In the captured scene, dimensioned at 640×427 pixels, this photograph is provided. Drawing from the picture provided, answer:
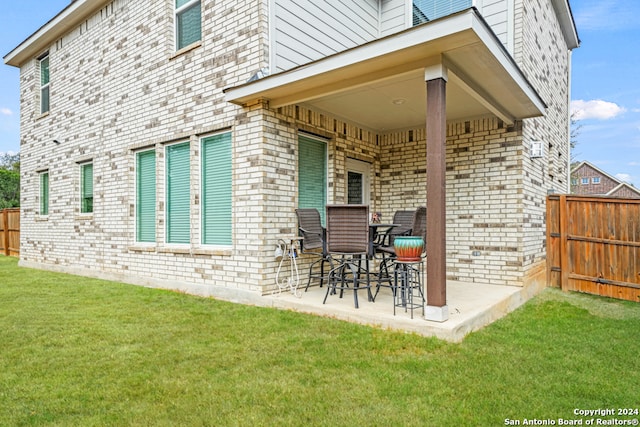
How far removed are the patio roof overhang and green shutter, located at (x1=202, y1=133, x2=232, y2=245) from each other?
0.76 meters

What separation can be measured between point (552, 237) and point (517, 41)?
305cm

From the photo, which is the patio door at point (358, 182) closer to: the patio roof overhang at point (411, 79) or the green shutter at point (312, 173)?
the green shutter at point (312, 173)

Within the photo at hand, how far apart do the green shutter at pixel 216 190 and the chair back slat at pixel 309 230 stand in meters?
0.97

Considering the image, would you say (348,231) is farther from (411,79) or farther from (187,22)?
(187,22)

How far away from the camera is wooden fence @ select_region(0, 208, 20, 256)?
A: 1250 cm

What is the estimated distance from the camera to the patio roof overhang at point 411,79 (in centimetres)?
350

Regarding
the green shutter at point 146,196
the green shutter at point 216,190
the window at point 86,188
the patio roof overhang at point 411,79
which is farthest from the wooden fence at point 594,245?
the window at point 86,188

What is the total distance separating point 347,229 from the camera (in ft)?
14.6

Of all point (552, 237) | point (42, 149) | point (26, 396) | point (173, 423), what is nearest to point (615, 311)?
point (552, 237)

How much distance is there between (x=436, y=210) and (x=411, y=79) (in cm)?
164

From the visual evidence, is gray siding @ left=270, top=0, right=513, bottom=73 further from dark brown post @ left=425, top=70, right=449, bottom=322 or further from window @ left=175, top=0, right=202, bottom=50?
dark brown post @ left=425, top=70, right=449, bottom=322

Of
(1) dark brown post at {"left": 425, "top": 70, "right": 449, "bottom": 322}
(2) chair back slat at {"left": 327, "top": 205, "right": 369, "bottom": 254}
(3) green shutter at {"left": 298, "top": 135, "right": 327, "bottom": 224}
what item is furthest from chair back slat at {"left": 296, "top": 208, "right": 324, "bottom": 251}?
(1) dark brown post at {"left": 425, "top": 70, "right": 449, "bottom": 322}

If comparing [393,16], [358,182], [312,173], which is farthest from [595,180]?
[312,173]

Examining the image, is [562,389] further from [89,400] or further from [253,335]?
[89,400]
